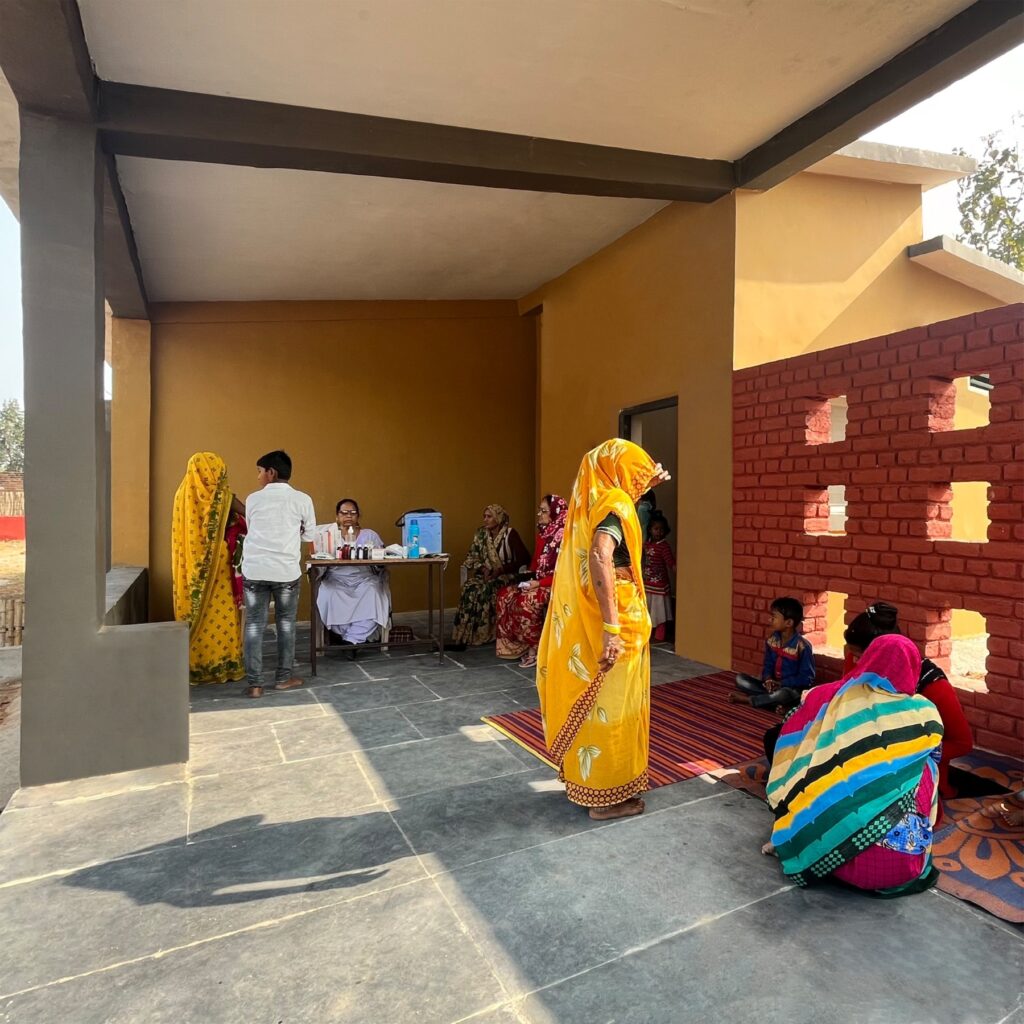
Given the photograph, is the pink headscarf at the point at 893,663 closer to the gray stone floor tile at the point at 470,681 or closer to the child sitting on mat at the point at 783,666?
the child sitting on mat at the point at 783,666

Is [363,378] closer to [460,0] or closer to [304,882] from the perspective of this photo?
[460,0]

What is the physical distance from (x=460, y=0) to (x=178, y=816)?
3.73m

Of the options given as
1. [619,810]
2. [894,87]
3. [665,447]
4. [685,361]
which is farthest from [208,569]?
[665,447]

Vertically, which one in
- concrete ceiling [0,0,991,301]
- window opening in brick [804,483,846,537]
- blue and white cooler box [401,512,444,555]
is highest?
concrete ceiling [0,0,991,301]

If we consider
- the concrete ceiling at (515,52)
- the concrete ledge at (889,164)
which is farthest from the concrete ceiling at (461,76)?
the concrete ledge at (889,164)

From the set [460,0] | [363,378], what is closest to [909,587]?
[460,0]

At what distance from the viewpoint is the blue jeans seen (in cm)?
479

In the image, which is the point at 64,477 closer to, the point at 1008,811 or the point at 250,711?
the point at 250,711

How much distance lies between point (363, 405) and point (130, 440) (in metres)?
2.37

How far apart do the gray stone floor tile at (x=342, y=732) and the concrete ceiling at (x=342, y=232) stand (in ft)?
11.6

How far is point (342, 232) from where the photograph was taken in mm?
5719

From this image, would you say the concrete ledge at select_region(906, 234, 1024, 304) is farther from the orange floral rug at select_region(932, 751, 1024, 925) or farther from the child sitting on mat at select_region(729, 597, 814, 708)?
the orange floral rug at select_region(932, 751, 1024, 925)

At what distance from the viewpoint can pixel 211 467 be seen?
505 centimetres

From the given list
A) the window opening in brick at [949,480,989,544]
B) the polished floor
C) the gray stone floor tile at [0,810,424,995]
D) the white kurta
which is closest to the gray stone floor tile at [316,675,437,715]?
the white kurta
